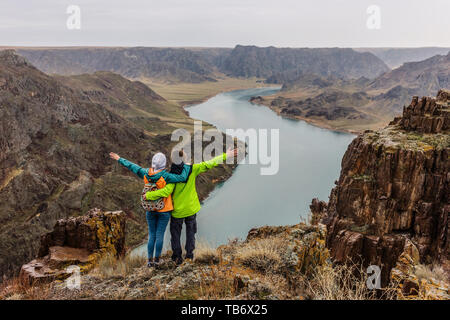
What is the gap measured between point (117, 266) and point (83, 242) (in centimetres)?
261

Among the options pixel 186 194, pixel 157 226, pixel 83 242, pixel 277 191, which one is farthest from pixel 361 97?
pixel 157 226

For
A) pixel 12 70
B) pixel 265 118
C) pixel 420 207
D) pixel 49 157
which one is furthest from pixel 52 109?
pixel 265 118

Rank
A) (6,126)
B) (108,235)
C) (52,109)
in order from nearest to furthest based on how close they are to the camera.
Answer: (108,235) → (6,126) → (52,109)

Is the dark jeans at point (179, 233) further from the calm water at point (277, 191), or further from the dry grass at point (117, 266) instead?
the calm water at point (277, 191)

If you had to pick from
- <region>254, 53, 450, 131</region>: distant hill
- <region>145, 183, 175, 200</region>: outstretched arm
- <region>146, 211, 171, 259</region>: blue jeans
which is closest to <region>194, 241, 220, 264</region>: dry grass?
<region>146, 211, 171, 259</region>: blue jeans

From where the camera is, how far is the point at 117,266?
6340 mm

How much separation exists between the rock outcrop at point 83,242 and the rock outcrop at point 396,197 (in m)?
7.54

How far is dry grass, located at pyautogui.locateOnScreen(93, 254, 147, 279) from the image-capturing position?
235 inches

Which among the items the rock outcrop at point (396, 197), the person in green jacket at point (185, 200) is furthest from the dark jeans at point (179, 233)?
the rock outcrop at point (396, 197)

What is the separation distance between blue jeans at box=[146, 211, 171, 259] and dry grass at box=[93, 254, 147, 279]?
1.73ft

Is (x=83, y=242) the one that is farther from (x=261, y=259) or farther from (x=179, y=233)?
(x=261, y=259)

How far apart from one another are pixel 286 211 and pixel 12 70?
4295 centimetres

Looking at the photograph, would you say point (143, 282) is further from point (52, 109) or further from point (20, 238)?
point (52, 109)

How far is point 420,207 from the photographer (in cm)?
1240
